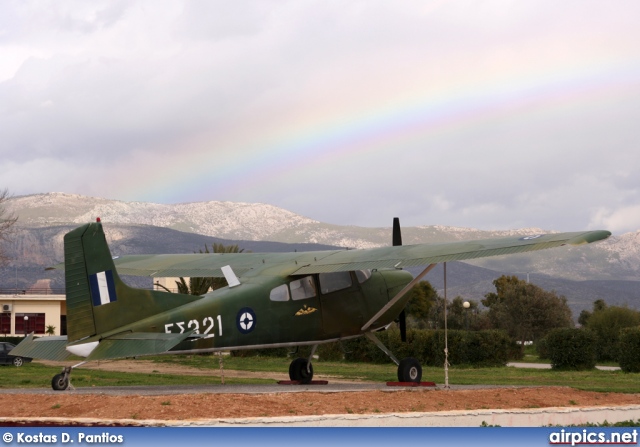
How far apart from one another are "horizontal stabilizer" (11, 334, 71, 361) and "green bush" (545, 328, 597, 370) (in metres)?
25.2

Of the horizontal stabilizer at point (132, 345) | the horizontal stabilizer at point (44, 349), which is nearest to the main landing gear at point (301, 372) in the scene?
the horizontal stabilizer at point (132, 345)

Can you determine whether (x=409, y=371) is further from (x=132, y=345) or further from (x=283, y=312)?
(x=132, y=345)

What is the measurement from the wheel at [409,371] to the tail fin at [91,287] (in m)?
6.92

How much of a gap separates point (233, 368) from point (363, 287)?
53.3 ft

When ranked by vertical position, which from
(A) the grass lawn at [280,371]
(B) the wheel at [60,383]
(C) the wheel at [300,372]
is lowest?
(A) the grass lawn at [280,371]

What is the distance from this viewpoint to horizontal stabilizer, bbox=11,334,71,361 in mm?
17328

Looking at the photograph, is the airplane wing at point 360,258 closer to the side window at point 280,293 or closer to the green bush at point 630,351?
the side window at point 280,293

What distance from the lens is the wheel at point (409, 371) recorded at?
2119 centimetres

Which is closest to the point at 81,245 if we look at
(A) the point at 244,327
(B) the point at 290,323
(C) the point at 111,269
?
(C) the point at 111,269

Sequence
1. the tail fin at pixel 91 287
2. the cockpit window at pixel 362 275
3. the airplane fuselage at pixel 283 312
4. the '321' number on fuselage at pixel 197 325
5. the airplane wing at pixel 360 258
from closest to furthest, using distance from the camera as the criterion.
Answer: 1. the tail fin at pixel 91 287
2. the '321' number on fuselage at pixel 197 325
3. the airplane fuselage at pixel 283 312
4. the airplane wing at pixel 360 258
5. the cockpit window at pixel 362 275

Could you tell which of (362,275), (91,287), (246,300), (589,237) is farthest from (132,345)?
(589,237)

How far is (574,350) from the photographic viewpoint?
3753cm

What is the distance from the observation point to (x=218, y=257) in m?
24.8

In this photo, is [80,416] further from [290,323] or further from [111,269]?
[290,323]
